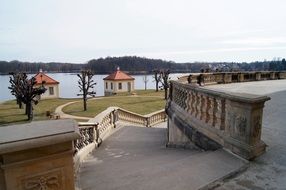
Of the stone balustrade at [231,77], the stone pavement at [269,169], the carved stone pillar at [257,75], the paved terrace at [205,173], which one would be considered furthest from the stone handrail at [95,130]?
the carved stone pillar at [257,75]

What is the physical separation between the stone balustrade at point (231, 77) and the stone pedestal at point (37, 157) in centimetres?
1200

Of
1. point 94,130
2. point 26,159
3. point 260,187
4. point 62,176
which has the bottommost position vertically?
point 94,130

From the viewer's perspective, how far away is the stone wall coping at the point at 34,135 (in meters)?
2.17

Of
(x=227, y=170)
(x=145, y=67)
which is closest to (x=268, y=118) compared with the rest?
(x=227, y=170)

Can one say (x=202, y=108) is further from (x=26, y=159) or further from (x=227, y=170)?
(x=26, y=159)

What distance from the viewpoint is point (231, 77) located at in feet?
59.9

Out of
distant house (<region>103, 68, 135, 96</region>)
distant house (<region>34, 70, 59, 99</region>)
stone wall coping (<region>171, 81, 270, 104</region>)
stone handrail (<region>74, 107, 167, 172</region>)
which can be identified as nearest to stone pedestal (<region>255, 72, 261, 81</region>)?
stone handrail (<region>74, 107, 167, 172</region>)

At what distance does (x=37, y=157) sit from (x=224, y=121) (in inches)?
143

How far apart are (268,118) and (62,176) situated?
615 centimetres

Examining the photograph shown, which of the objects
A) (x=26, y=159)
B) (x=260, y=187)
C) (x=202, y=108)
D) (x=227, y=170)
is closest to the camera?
(x=26, y=159)

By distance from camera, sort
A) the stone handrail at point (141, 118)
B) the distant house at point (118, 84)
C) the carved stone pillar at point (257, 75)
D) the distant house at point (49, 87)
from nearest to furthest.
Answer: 1. the stone handrail at point (141, 118)
2. the carved stone pillar at point (257, 75)
3. the distant house at point (49, 87)
4. the distant house at point (118, 84)

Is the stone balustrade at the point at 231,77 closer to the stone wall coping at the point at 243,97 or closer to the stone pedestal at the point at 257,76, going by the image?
the stone pedestal at the point at 257,76

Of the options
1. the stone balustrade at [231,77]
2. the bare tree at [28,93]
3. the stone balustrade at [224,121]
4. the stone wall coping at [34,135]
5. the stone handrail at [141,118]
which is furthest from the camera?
the bare tree at [28,93]

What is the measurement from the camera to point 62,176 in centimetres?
249
